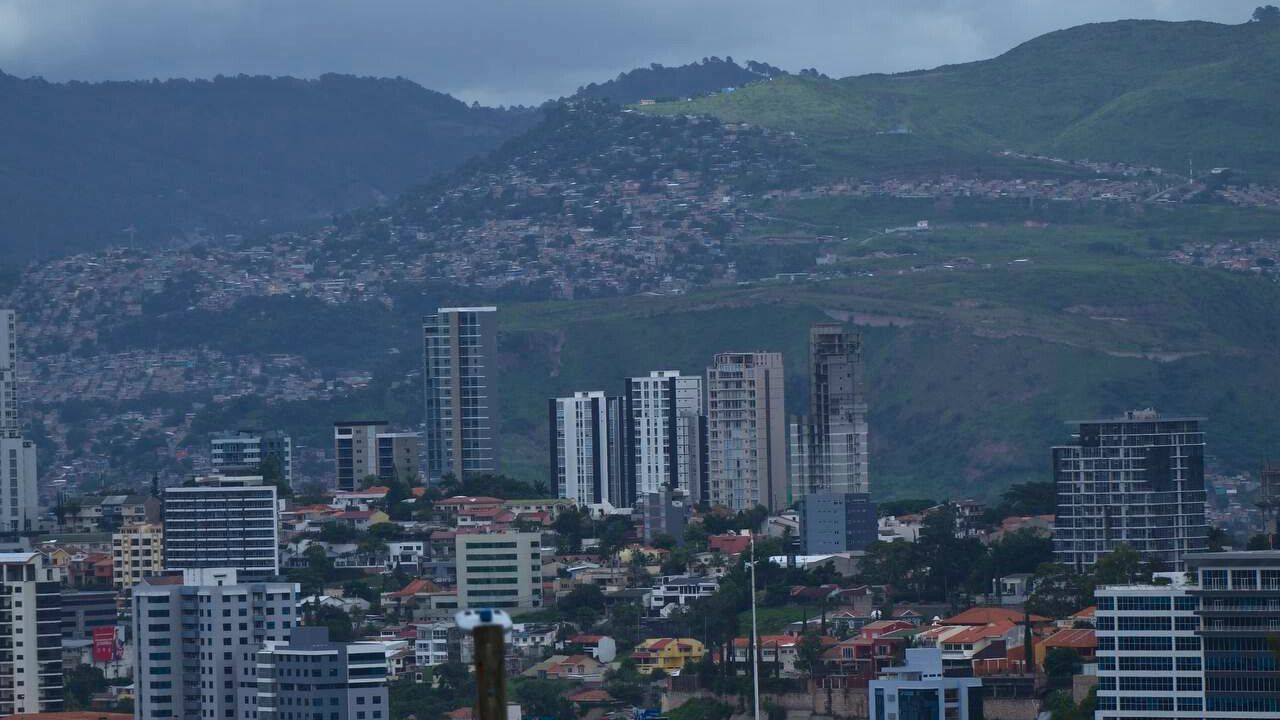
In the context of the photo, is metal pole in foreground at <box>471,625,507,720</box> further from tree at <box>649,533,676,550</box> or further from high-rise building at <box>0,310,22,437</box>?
high-rise building at <box>0,310,22,437</box>

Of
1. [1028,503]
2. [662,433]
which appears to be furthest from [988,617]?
[662,433]

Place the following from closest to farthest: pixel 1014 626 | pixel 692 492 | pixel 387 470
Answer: pixel 1014 626
pixel 692 492
pixel 387 470

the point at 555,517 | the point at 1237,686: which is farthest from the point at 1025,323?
the point at 1237,686

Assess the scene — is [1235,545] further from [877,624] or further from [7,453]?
[7,453]

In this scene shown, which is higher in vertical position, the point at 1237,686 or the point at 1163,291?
the point at 1163,291

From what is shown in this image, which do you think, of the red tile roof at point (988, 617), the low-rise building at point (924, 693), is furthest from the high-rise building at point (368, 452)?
the low-rise building at point (924, 693)

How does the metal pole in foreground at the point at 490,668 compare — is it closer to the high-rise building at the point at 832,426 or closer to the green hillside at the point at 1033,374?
the high-rise building at the point at 832,426
